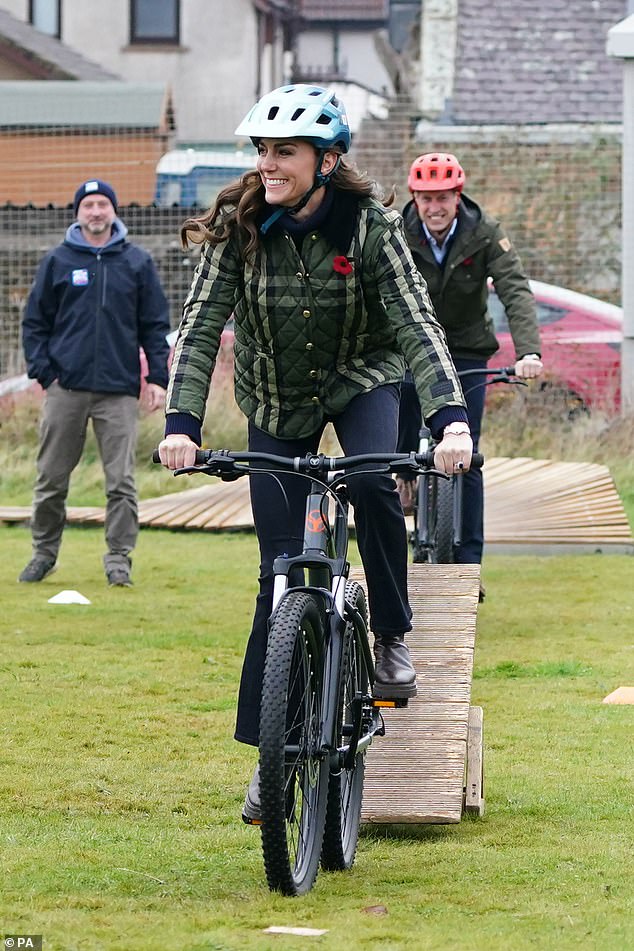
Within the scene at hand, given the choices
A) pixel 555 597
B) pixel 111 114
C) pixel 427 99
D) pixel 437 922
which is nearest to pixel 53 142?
pixel 111 114

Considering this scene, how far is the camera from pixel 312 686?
4.75 meters

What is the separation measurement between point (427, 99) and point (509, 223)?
983 cm

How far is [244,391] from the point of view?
5.37 metres

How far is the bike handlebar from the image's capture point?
4664 millimetres

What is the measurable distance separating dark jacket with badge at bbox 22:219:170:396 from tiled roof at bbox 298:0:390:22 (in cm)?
5130

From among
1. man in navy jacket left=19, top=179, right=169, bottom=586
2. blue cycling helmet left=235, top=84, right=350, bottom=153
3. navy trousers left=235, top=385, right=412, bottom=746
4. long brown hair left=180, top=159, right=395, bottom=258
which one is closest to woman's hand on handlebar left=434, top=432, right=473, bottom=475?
navy trousers left=235, top=385, right=412, bottom=746

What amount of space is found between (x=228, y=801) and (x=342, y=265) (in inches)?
71.2

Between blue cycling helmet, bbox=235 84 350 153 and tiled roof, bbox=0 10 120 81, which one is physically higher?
tiled roof, bbox=0 10 120 81

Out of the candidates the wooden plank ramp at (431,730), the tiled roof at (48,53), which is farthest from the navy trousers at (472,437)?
the tiled roof at (48,53)

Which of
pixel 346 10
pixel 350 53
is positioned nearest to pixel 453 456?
pixel 346 10

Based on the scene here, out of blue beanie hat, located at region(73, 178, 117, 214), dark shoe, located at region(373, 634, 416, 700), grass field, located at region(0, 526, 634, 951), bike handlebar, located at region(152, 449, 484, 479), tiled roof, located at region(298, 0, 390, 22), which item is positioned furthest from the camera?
tiled roof, located at region(298, 0, 390, 22)

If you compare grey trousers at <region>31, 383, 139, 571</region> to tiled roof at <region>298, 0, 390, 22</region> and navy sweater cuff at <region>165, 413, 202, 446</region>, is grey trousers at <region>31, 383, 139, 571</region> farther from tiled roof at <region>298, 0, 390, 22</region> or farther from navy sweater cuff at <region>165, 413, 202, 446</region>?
tiled roof at <region>298, 0, 390, 22</region>

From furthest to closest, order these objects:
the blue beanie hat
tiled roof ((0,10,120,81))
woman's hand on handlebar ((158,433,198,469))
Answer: tiled roof ((0,10,120,81))
the blue beanie hat
woman's hand on handlebar ((158,433,198,469))

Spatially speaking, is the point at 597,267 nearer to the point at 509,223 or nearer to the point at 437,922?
the point at 509,223
